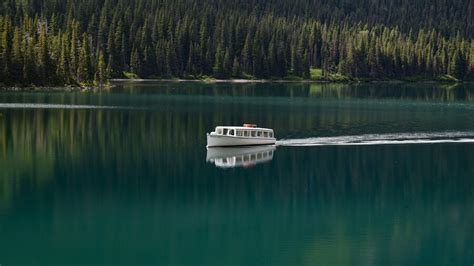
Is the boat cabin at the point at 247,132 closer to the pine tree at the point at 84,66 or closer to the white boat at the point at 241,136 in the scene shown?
the white boat at the point at 241,136

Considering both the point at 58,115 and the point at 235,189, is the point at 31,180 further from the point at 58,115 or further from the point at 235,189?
the point at 58,115

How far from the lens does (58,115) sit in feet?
303

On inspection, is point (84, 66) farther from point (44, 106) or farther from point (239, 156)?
point (239, 156)

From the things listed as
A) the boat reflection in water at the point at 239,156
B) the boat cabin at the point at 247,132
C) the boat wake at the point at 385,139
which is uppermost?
the boat cabin at the point at 247,132

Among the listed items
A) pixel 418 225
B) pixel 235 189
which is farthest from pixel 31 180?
pixel 418 225

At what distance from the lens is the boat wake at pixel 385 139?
2953 inches

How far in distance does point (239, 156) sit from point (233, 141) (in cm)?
584

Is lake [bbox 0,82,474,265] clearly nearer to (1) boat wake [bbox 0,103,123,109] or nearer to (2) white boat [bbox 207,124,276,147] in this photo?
(2) white boat [bbox 207,124,276,147]

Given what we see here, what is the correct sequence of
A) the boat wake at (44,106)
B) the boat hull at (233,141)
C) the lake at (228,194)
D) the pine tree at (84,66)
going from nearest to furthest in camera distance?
the lake at (228,194) → the boat hull at (233,141) → the boat wake at (44,106) → the pine tree at (84,66)

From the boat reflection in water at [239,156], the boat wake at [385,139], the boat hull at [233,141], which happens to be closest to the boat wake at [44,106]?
the boat hull at [233,141]

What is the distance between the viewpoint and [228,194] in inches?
1891

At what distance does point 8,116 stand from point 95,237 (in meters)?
55.6

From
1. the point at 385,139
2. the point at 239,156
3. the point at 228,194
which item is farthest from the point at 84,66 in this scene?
the point at 228,194

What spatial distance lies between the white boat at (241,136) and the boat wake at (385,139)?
1410 millimetres
